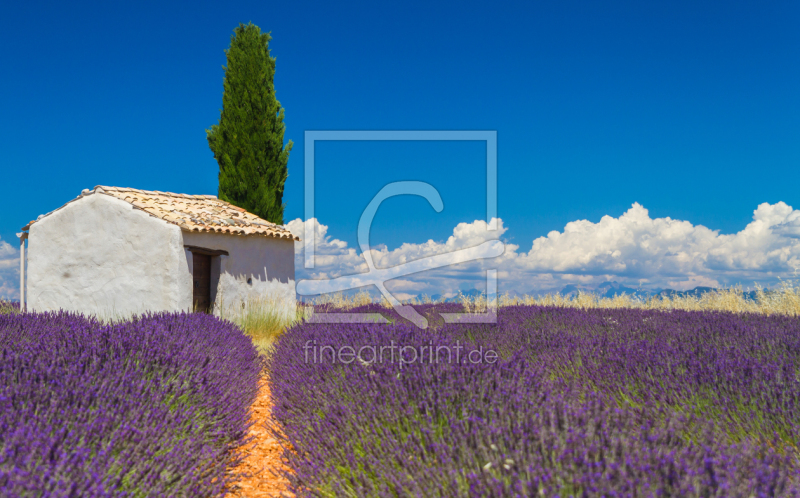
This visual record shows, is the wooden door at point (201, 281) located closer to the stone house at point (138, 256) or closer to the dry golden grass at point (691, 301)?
the stone house at point (138, 256)

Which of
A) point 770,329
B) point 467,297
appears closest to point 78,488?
point 770,329

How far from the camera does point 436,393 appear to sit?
2.33 metres

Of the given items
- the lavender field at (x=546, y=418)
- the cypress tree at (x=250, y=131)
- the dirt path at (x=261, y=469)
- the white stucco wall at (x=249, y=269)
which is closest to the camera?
the lavender field at (x=546, y=418)

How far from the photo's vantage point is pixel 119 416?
6.83ft

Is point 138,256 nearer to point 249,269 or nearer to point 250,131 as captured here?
point 249,269

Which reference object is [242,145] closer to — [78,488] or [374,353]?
[374,353]

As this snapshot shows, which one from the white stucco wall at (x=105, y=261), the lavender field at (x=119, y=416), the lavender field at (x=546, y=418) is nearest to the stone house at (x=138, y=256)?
the white stucco wall at (x=105, y=261)

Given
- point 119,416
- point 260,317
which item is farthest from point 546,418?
point 260,317

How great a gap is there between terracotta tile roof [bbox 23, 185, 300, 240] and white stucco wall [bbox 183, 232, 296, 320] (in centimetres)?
21

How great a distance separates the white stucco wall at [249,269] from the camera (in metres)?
8.21

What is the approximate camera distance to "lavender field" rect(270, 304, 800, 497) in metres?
1.48

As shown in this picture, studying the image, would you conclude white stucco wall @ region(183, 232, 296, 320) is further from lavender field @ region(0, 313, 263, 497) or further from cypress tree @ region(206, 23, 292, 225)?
lavender field @ region(0, 313, 263, 497)

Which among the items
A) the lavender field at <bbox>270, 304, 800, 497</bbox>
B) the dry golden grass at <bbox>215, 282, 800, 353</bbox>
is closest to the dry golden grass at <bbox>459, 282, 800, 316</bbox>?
the dry golden grass at <bbox>215, 282, 800, 353</bbox>

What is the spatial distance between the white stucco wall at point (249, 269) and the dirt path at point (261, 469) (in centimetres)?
490
